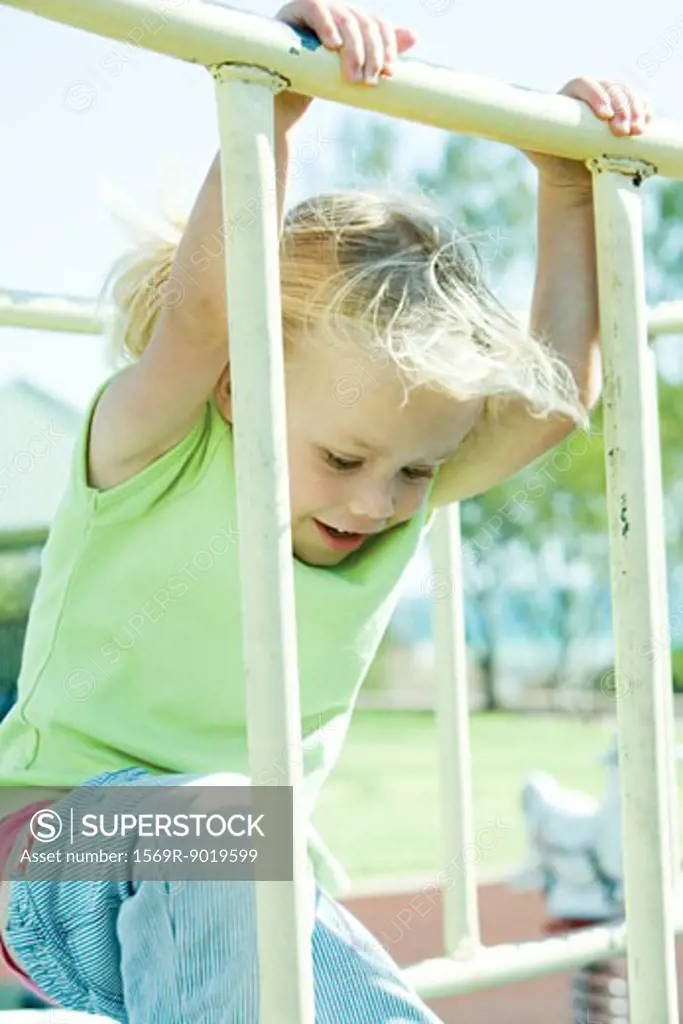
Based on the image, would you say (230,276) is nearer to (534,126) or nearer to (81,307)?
(534,126)

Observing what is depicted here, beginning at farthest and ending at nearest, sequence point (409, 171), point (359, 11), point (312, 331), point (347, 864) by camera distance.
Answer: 1. point (347, 864)
2. point (409, 171)
3. point (312, 331)
4. point (359, 11)

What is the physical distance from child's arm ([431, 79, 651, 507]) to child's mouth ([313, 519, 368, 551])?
158 mm

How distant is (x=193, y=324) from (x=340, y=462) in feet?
0.63

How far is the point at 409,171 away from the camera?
1445 millimetres

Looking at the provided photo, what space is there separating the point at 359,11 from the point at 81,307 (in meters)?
0.63

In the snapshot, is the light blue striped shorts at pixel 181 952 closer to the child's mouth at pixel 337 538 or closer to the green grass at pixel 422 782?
the child's mouth at pixel 337 538

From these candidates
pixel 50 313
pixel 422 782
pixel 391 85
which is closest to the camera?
pixel 391 85

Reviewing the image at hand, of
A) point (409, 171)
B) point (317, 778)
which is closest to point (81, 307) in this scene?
point (409, 171)

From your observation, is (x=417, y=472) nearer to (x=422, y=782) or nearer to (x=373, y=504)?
(x=373, y=504)

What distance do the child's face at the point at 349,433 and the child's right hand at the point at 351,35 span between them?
323 millimetres

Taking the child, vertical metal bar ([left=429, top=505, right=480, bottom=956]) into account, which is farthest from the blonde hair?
vertical metal bar ([left=429, top=505, right=480, bottom=956])

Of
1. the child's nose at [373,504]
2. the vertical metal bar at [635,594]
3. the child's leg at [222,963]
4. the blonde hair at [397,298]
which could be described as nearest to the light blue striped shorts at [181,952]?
the child's leg at [222,963]

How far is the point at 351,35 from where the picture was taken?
37.4 inches

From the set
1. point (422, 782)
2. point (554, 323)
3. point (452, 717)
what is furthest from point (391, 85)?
point (422, 782)
